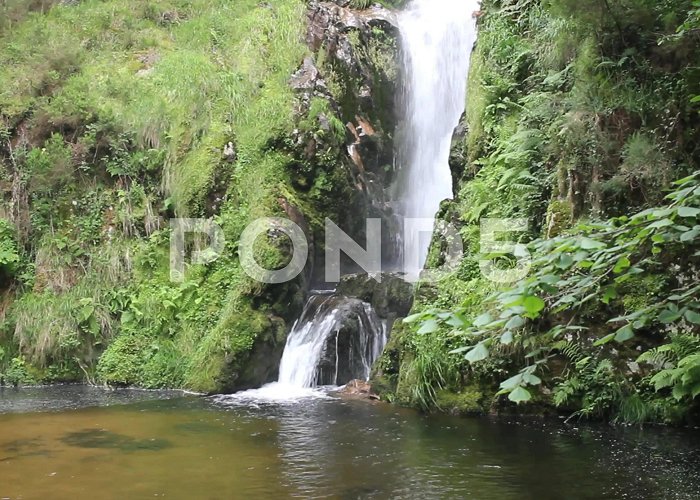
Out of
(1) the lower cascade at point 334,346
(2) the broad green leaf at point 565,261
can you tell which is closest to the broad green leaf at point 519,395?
(2) the broad green leaf at point 565,261

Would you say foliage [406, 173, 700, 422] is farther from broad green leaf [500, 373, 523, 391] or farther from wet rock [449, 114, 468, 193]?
wet rock [449, 114, 468, 193]

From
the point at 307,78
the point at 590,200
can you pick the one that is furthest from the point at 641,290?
the point at 307,78

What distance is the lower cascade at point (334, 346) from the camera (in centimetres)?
1080

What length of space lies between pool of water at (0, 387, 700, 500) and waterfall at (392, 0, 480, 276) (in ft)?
22.0

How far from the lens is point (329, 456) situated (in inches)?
260

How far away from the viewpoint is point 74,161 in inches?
521

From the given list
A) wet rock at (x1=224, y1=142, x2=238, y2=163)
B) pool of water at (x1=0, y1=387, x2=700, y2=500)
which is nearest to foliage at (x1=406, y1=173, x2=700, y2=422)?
pool of water at (x1=0, y1=387, x2=700, y2=500)

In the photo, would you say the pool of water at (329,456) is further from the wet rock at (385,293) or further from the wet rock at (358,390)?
the wet rock at (385,293)

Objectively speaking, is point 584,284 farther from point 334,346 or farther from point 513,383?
point 334,346

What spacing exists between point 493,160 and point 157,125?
7179mm

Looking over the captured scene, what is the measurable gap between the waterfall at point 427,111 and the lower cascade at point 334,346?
312 cm

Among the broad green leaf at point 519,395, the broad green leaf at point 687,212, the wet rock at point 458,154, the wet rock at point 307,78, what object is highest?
the wet rock at point 307,78

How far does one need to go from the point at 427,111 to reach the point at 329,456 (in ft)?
34.5

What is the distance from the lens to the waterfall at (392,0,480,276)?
14789mm
